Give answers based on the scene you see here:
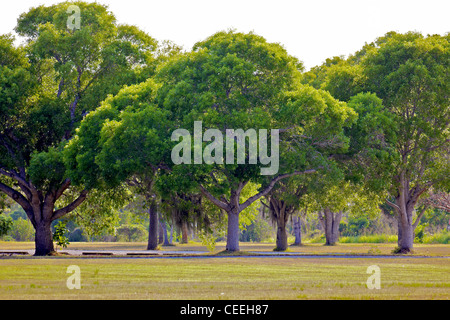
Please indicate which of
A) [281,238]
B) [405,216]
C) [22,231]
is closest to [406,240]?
[405,216]

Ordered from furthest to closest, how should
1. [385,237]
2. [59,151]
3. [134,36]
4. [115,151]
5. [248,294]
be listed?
[385,237]
[134,36]
[59,151]
[115,151]
[248,294]

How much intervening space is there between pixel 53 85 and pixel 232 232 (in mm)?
16176

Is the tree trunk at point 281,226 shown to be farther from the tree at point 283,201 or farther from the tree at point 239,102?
the tree at point 239,102

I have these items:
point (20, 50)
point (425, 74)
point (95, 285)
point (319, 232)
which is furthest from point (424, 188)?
point (319, 232)

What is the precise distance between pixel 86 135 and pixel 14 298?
87.7 ft

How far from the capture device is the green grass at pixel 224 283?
18.0 meters

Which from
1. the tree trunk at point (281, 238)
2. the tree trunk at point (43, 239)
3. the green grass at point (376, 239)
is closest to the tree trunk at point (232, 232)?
the tree trunk at point (281, 238)

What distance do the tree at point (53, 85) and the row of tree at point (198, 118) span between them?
0.09 m

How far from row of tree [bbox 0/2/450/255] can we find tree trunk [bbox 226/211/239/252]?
101mm

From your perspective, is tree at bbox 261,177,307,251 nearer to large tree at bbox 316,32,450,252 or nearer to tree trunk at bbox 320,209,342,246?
large tree at bbox 316,32,450,252

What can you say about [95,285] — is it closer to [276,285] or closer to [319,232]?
[276,285]

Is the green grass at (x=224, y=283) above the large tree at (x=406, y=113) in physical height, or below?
below

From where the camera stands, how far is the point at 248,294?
18.2 metres

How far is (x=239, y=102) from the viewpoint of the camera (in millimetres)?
42219
